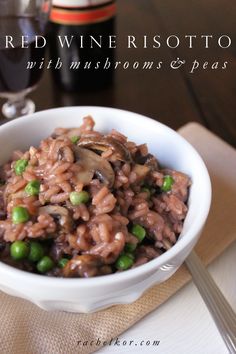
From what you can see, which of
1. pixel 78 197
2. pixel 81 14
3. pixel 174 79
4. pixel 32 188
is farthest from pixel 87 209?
pixel 174 79

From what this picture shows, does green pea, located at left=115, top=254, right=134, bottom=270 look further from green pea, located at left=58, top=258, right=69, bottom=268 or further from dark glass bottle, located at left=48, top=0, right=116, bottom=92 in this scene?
dark glass bottle, located at left=48, top=0, right=116, bottom=92

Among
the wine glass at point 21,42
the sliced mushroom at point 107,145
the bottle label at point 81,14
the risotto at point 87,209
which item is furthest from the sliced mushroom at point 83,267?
the bottle label at point 81,14

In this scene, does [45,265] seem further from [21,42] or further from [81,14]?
[81,14]

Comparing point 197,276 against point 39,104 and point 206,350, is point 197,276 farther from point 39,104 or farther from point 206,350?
point 39,104

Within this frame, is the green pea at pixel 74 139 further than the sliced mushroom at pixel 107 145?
Yes

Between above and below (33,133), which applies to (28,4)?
above

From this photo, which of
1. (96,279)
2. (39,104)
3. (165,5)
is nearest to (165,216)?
(96,279)

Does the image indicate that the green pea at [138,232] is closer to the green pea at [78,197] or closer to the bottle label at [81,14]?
the green pea at [78,197]
